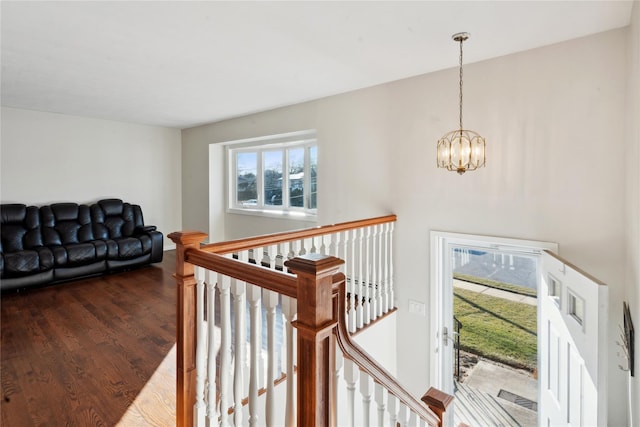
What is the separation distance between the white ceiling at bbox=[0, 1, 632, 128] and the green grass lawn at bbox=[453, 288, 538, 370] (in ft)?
8.05

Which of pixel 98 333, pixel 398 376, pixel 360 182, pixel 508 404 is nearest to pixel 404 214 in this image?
pixel 360 182

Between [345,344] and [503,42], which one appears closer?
[345,344]

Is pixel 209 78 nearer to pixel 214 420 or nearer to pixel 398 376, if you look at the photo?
pixel 214 420

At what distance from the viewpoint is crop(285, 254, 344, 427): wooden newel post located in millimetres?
1095

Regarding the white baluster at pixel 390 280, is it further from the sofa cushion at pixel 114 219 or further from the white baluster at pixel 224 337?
the sofa cushion at pixel 114 219

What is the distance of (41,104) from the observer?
486 cm

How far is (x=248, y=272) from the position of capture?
1.42m

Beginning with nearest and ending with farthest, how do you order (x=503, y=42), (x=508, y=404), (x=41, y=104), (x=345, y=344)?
(x=345, y=344) < (x=503, y=42) < (x=508, y=404) < (x=41, y=104)

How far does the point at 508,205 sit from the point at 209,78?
131 inches

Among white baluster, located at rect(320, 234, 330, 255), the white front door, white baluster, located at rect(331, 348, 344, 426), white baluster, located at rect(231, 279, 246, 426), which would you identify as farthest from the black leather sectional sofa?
the white front door

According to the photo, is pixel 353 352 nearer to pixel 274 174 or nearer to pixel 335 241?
pixel 335 241

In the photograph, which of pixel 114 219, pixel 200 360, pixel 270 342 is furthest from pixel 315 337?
pixel 114 219

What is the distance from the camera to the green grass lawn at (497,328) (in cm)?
333

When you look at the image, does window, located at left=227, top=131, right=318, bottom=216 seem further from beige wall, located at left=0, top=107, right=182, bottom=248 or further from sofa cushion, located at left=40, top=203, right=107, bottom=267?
sofa cushion, located at left=40, top=203, right=107, bottom=267
